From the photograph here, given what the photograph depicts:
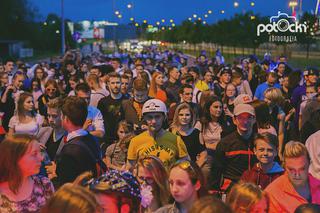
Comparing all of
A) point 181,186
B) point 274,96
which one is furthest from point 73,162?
point 274,96

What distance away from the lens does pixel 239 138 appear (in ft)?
21.6

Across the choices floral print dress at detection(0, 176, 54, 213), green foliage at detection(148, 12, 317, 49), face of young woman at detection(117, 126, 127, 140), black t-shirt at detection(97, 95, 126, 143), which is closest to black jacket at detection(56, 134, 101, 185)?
floral print dress at detection(0, 176, 54, 213)

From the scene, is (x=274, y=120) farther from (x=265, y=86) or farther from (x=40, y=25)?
(x=40, y=25)

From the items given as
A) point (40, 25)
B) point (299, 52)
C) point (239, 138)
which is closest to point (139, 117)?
point (239, 138)

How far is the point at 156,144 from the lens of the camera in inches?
263

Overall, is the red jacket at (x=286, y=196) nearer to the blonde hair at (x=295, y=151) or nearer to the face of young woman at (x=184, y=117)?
the blonde hair at (x=295, y=151)

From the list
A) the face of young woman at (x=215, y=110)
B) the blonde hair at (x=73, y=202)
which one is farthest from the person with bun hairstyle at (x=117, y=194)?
the face of young woman at (x=215, y=110)

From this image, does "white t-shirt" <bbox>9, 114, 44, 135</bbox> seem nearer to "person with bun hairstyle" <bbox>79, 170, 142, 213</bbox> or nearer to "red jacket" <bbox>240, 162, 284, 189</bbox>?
"red jacket" <bbox>240, 162, 284, 189</bbox>

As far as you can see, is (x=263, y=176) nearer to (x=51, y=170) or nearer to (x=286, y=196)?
(x=286, y=196)

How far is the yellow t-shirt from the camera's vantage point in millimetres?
6598

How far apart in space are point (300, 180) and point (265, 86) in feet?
26.9

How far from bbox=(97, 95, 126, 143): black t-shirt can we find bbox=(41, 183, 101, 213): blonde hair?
6091 mm

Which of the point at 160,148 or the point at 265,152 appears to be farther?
the point at 160,148

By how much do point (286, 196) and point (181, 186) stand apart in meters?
1.06
